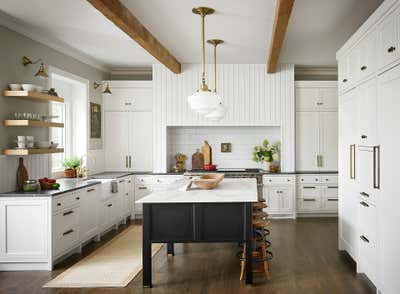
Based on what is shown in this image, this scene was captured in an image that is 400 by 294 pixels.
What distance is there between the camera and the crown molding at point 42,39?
4512 mm

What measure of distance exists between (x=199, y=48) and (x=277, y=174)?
105 inches

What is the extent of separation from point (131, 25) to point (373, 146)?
286cm

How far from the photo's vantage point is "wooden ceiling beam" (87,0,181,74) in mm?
3728

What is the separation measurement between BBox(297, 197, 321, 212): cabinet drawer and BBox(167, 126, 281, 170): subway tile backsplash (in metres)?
1.08

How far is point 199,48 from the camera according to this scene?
6.18 meters

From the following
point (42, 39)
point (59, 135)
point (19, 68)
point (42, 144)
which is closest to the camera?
point (19, 68)

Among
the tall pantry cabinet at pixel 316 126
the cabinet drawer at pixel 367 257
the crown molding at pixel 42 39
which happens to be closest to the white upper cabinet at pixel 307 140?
the tall pantry cabinet at pixel 316 126

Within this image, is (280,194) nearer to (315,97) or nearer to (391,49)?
(315,97)

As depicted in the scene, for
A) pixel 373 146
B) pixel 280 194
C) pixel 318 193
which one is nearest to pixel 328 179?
pixel 318 193

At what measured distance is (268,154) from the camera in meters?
7.50

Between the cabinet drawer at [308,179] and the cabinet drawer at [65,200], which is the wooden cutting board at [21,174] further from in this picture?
the cabinet drawer at [308,179]

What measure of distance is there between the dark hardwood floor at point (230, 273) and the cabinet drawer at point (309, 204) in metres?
1.69

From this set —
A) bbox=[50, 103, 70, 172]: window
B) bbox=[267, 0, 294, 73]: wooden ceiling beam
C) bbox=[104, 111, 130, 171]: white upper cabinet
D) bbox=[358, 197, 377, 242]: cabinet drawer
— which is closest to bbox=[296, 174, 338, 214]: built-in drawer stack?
bbox=[267, 0, 294, 73]: wooden ceiling beam

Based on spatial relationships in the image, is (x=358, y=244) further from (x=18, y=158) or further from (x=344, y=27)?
(x=18, y=158)
